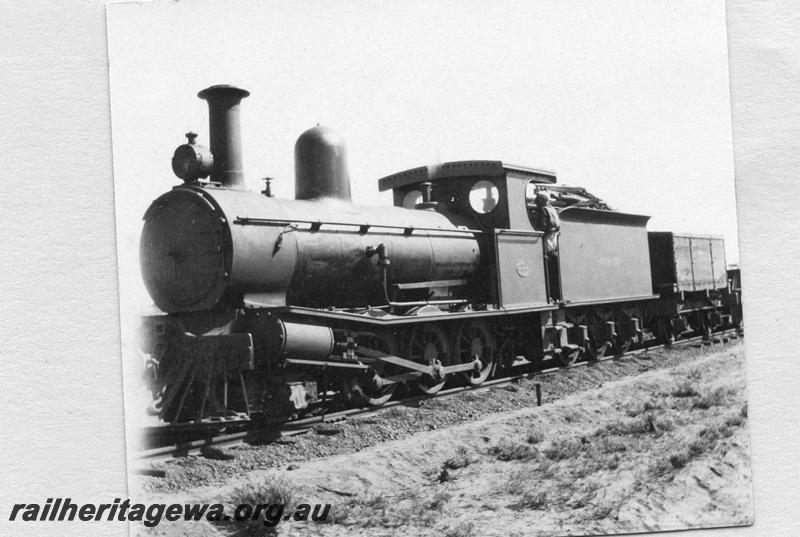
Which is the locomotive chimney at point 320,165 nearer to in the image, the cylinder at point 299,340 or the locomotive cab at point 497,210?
the cylinder at point 299,340

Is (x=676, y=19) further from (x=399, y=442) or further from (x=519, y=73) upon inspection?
(x=399, y=442)

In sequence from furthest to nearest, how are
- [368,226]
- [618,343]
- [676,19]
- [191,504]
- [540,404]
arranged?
[618,343] < [540,404] < [368,226] < [676,19] < [191,504]

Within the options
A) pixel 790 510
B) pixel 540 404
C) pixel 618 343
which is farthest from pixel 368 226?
pixel 618 343

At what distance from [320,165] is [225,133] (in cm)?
121

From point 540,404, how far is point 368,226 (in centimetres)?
297

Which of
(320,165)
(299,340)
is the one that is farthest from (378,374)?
(320,165)

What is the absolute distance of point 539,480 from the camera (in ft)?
20.7

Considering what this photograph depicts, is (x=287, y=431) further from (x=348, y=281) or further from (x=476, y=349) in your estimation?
(x=476, y=349)

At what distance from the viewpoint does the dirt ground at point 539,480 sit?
18.9 feet

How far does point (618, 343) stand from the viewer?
12.4m

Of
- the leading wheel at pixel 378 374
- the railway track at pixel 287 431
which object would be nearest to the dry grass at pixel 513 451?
the railway track at pixel 287 431

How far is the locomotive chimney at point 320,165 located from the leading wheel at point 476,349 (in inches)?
99.9

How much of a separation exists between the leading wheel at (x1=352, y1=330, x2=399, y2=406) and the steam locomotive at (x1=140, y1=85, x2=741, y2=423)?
2 cm

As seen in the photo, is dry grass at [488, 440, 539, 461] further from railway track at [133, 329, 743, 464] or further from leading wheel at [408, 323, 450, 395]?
leading wheel at [408, 323, 450, 395]
